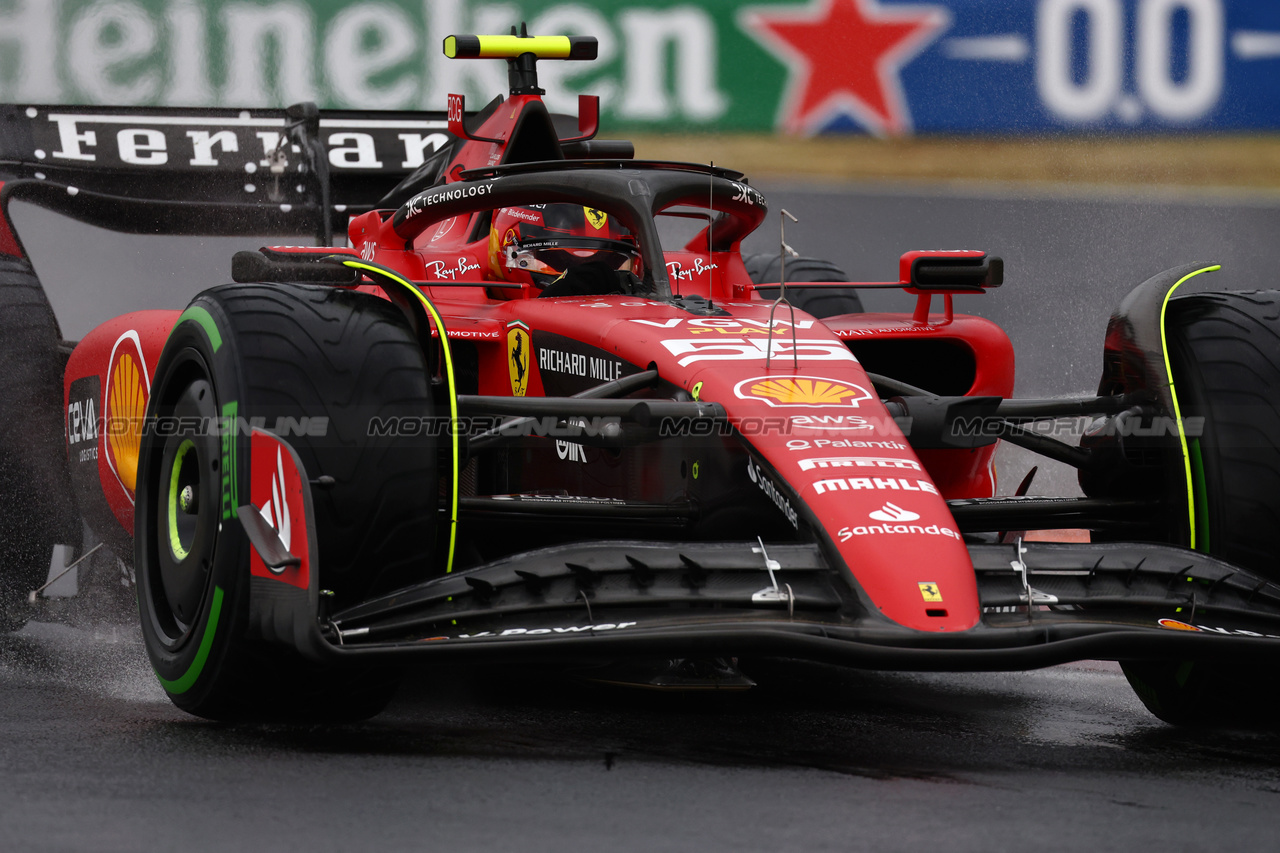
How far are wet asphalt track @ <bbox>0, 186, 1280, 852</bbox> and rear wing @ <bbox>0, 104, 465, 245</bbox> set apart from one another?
2359 mm

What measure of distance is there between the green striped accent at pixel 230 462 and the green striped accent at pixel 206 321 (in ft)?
0.64

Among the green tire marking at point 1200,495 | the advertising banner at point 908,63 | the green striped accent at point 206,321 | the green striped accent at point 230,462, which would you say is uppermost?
the advertising banner at point 908,63

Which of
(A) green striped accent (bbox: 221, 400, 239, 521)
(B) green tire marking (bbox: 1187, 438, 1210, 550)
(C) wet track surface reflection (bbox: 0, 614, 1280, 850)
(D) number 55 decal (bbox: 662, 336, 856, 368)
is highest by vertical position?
(D) number 55 decal (bbox: 662, 336, 856, 368)

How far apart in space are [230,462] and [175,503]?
1.62ft

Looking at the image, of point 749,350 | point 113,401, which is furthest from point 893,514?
point 113,401

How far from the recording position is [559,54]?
630cm

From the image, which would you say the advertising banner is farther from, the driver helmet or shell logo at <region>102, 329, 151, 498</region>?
shell logo at <region>102, 329, 151, 498</region>

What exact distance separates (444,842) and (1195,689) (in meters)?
2.15

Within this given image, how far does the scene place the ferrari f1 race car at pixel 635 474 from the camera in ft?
10.8

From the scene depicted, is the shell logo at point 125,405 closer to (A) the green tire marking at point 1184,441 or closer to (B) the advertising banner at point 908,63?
(A) the green tire marking at point 1184,441

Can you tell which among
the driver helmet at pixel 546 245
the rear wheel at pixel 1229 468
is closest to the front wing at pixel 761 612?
the rear wheel at pixel 1229 468

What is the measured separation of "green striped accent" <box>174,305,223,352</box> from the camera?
→ 3715mm

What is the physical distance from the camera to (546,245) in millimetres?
5234

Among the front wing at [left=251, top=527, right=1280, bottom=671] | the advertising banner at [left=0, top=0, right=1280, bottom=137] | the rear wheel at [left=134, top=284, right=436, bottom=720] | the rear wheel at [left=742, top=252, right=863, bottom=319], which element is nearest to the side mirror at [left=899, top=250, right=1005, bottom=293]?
the front wing at [left=251, top=527, right=1280, bottom=671]
